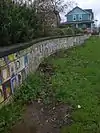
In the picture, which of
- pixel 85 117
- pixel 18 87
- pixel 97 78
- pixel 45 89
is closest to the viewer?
pixel 85 117

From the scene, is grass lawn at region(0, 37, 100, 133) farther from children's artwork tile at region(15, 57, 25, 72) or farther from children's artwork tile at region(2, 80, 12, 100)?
children's artwork tile at region(15, 57, 25, 72)

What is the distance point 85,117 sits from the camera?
6258 millimetres

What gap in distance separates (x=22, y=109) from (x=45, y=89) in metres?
1.90

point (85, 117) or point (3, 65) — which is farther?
point (3, 65)

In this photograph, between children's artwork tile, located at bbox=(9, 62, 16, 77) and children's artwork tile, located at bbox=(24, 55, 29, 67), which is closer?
children's artwork tile, located at bbox=(9, 62, 16, 77)

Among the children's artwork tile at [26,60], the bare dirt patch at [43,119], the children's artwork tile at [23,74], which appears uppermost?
the children's artwork tile at [26,60]

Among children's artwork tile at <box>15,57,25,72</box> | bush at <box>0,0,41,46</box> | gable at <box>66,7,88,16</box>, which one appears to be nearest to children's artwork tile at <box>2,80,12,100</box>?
children's artwork tile at <box>15,57,25,72</box>

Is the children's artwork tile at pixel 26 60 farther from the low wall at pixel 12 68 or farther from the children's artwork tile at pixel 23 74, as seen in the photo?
the children's artwork tile at pixel 23 74

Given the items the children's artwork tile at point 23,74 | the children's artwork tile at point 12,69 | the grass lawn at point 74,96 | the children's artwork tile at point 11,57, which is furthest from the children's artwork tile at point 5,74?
the children's artwork tile at point 23,74

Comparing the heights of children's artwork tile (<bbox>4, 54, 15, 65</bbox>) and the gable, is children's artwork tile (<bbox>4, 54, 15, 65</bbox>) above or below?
below

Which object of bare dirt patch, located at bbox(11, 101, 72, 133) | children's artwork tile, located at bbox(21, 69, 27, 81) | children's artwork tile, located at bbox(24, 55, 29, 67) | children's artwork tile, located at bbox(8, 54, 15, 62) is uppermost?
children's artwork tile, located at bbox(8, 54, 15, 62)

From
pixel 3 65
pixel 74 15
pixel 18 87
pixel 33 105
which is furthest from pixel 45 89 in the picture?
pixel 74 15

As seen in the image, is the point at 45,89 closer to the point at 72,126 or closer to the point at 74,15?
the point at 72,126

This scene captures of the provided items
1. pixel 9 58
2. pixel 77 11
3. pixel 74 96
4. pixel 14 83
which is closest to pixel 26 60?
pixel 14 83
